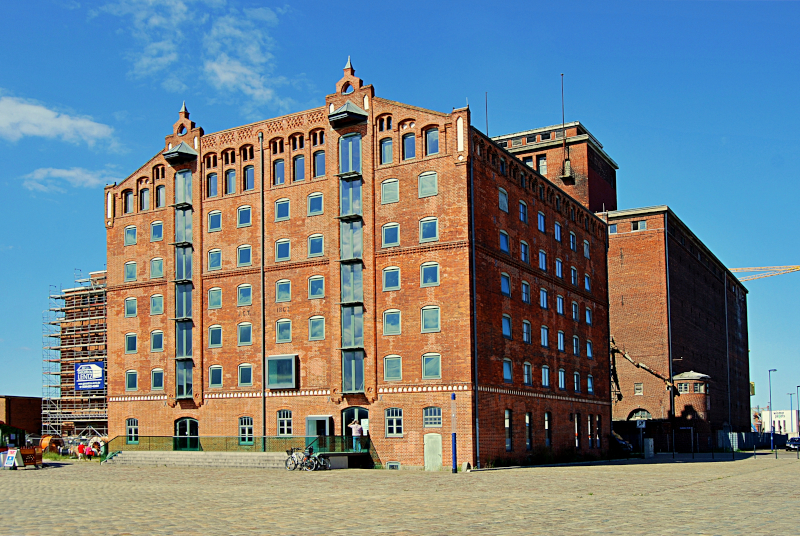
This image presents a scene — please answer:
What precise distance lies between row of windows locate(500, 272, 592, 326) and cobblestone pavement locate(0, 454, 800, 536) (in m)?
13.2

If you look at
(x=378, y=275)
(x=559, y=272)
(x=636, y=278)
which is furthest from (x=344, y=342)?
(x=636, y=278)

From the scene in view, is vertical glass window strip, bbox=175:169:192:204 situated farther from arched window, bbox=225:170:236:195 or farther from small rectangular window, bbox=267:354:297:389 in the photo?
small rectangular window, bbox=267:354:297:389

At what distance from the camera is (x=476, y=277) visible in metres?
41.9

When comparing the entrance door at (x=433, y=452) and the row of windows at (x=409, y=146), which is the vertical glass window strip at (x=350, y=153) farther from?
the entrance door at (x=433, y=452)

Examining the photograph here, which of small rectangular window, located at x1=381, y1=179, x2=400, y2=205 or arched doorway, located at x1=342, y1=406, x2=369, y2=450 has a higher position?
small rectangular window, located at x1=381, y1=179, x2=400, y2=205

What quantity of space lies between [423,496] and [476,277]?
19044 millimetres

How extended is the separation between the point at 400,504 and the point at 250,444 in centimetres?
2413

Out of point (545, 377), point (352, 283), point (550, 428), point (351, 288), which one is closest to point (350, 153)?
point (352, 283)

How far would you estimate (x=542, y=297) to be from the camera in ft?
167

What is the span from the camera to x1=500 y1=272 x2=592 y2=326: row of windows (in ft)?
149

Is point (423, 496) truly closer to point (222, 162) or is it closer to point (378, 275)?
point (378, 275)

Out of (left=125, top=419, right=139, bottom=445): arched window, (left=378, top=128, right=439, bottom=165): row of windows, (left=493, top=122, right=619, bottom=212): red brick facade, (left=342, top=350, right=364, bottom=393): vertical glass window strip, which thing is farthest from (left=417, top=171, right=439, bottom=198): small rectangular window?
(left=493, top=122, right=619, bottom=212): red brick facade

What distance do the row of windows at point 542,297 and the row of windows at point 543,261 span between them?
1.36 m

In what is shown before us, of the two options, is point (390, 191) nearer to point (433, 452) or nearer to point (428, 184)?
point (428, 184)
